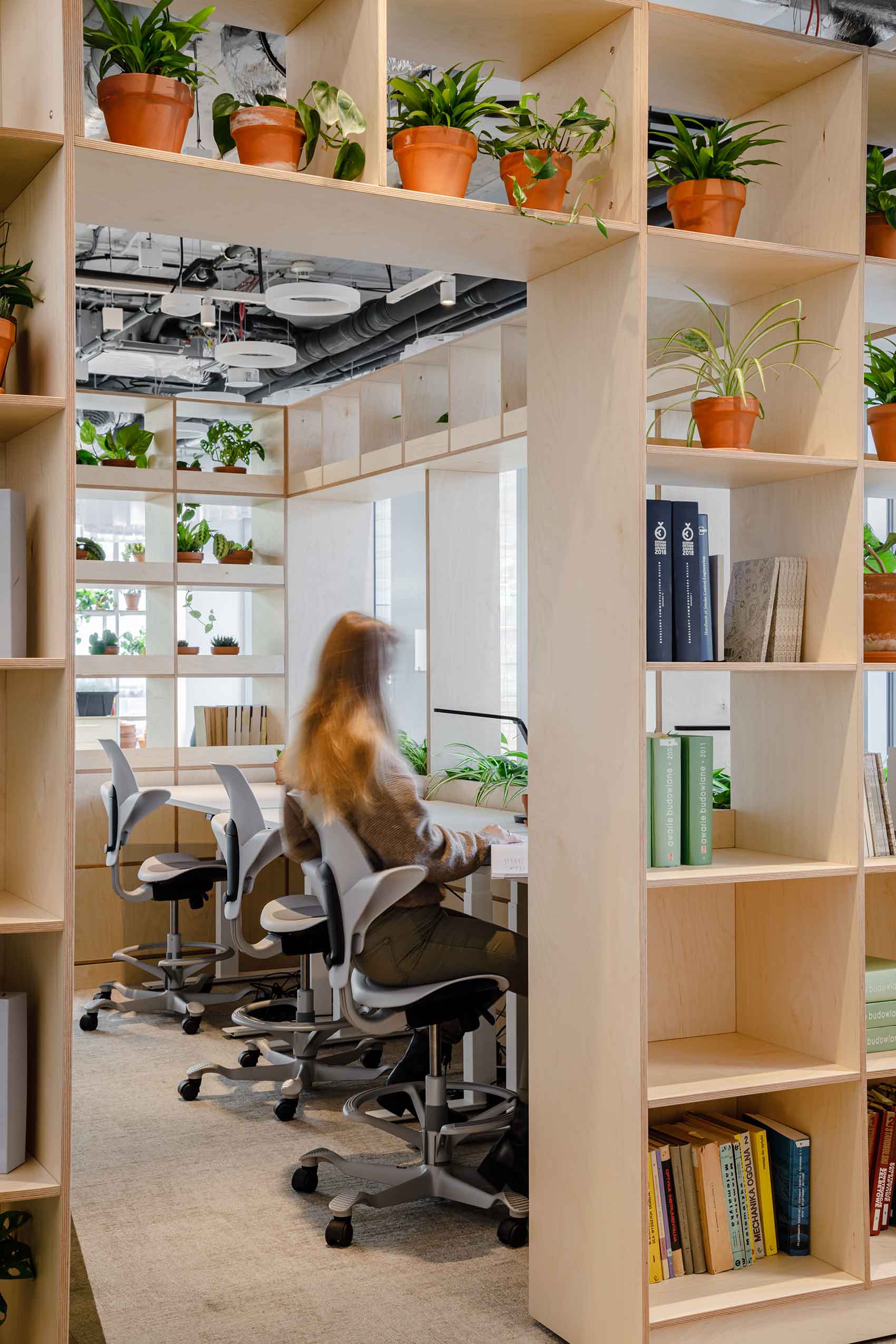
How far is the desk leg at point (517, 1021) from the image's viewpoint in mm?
3783

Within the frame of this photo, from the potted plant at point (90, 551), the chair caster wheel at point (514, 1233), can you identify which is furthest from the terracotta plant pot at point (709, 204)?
the potted plant at point (90, 551)

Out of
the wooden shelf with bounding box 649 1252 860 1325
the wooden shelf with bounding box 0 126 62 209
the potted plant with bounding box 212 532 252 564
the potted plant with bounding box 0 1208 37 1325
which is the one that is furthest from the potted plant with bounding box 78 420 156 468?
the wooden shelf with bounding box 649 1252 860 1325

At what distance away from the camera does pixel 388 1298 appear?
2.98 meters

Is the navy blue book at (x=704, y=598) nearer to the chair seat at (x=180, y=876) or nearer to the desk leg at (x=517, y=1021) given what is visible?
the desk leg at (x=517, y=1021)

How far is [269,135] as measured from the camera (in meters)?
2.31

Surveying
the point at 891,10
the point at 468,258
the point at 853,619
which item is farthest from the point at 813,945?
the point at 891,10

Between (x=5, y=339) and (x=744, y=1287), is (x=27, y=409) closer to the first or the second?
(x=5, y=339)

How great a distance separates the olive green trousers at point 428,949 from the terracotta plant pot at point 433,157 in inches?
69.6

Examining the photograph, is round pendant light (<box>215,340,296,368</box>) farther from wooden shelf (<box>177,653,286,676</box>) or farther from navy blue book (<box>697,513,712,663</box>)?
navy blue book (<box>697,513,712,663</box>)

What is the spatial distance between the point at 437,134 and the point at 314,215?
0.90 ft

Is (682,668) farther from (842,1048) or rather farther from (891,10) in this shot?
(891,10)

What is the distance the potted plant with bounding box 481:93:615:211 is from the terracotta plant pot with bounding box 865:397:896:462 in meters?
0.90

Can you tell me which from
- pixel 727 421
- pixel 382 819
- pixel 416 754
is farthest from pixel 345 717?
pixel 416 754

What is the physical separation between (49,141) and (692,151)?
1.34 meters
